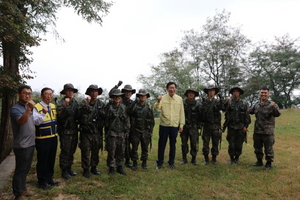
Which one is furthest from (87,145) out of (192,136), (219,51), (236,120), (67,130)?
(219,51)

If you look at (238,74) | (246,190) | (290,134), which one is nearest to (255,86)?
(238,74)

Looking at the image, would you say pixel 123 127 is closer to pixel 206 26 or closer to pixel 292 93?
pixel 206 26

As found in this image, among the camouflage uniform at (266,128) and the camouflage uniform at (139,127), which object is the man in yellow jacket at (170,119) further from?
the camouflage uniform at (266,128)

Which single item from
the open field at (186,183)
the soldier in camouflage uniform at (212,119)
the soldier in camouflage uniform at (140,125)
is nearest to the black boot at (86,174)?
the open field at (186,183)

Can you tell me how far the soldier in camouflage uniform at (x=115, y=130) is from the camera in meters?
5.72

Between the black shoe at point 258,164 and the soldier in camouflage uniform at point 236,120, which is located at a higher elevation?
the soldier in camouflage uniform at point 236,120

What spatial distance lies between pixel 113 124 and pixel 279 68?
112 ft

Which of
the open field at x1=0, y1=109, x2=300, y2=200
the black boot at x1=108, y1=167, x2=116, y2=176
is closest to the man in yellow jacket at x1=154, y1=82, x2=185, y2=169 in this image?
the open field at x1=0, y1=109, x2=300, y2=200

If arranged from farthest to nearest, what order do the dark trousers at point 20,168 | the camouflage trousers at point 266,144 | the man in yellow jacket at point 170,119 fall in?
the man in yellow jacket at point 170,119 → the camouflage trousers at point 266,144 → the dark trousers at point 20,168

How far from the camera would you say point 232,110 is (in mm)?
6887

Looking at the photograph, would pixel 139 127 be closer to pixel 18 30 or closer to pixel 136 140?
pixel 136 140

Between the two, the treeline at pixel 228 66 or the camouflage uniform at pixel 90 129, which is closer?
the camouflage uniform at pixel 90 129

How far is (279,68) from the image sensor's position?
32.6 m

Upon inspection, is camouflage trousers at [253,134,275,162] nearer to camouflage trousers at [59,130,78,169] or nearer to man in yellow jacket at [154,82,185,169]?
man in yellow jacket at [154,82,185,169]
